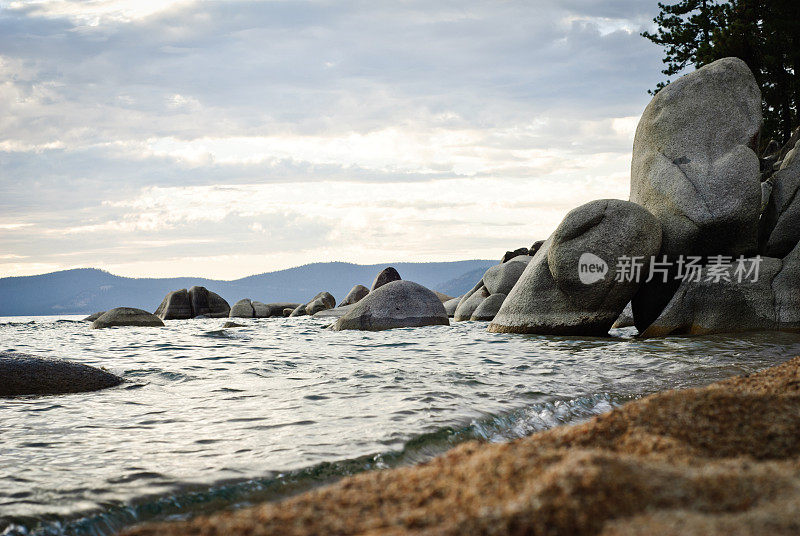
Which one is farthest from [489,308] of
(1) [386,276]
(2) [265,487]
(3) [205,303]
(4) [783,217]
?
(3) [205,303]

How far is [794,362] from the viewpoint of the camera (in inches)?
198

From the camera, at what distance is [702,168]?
10.7 m

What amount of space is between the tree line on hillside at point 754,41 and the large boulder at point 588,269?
12676 mm

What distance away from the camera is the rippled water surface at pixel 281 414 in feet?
10.0

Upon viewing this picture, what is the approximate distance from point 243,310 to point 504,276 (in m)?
17.5

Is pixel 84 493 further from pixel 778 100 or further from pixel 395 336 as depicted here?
pixel 778 100

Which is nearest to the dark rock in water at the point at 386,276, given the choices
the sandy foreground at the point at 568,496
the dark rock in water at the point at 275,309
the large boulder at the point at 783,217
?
the dark rock in water at the point at 275,309

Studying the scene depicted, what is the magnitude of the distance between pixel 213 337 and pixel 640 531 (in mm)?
12700

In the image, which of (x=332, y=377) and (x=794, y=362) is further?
(x=332, y=377)

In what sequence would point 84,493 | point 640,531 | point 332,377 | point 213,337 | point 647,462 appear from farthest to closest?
point 213,337, point 332,377, point 84,493, point 647,462, point 640,531

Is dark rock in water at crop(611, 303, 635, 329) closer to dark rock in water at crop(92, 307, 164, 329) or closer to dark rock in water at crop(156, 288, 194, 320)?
dark rock in water at crop(92, 307, 164, 329)

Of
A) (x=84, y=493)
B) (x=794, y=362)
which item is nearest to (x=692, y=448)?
(x=84, y=493)

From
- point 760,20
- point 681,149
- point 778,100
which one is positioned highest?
point 760,20

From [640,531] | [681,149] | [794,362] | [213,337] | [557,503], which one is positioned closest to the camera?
[640,531]
